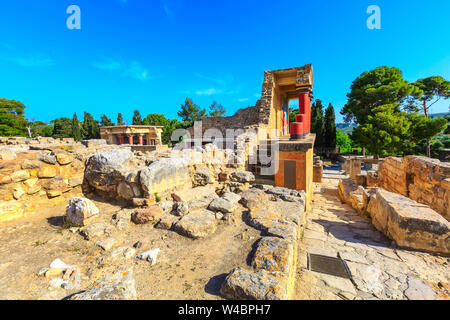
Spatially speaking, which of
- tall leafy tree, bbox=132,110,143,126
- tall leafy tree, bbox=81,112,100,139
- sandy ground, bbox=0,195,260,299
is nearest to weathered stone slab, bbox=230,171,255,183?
sandy ground, bbox=0,195,260,299

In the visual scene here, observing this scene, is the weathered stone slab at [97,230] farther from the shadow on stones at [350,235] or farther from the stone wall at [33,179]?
the shadow on stones at [350,235]

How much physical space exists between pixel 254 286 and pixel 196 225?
1.19 metres

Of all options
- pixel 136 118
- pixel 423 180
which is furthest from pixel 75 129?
pixel 423 180

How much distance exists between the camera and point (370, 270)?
2.45 m

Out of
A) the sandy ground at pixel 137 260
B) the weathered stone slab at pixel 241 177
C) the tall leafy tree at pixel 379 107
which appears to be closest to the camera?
the sandy ground at pixel 137 260

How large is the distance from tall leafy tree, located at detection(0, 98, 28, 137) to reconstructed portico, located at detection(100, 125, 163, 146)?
1461cm

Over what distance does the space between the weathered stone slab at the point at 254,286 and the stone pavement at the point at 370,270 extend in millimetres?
614

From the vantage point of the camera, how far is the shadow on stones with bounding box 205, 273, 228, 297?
165cm

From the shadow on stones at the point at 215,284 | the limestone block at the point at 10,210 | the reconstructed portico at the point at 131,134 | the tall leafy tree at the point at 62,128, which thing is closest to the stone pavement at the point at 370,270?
the shadow on stones at the point at 215,284

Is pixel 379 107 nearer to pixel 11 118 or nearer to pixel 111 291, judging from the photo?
pixel 111 291

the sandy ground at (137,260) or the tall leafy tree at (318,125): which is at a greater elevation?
the tall leafy tree at (318,125)

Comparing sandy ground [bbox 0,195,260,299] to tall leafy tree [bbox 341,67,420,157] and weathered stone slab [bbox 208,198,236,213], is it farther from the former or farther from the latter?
tall leafy tree [bbox 341,67,420,157]

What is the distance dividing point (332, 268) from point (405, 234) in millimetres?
1559

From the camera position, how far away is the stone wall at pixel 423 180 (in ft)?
16.5
